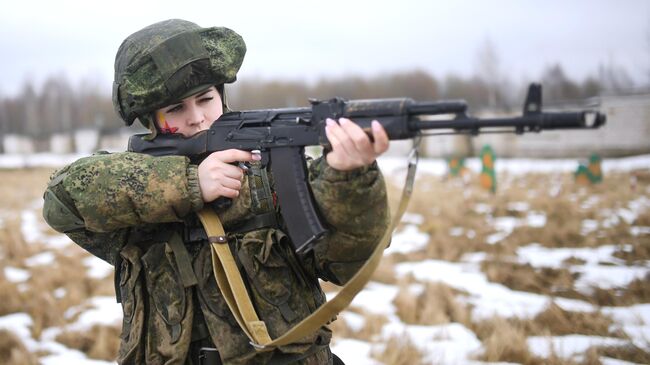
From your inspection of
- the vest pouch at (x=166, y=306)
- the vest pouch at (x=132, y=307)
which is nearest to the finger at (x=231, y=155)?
the vest pouch at (x=166, y=306)

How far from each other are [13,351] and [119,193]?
3.53 m

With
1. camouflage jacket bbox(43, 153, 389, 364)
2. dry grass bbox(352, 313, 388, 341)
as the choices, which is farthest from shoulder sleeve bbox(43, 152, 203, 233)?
dry grass bbox(352, 313, 388, 341)

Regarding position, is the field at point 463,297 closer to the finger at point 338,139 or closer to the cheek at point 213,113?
the cheek at point 213,113

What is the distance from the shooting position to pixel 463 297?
5891 millimetres

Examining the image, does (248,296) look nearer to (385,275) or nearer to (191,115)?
(191,115)

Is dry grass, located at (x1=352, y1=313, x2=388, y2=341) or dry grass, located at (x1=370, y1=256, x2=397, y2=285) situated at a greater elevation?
dry grass, located at (x1=352, y1=313, x2=388, y2=341)

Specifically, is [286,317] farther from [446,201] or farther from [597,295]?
[446,201]

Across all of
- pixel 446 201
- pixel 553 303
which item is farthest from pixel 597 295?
pixel 446 201

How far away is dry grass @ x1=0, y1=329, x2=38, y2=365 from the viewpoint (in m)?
4.57

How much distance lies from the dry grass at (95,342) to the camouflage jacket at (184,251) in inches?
120

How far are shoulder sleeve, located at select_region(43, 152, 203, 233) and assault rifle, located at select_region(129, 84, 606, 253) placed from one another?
185 mm

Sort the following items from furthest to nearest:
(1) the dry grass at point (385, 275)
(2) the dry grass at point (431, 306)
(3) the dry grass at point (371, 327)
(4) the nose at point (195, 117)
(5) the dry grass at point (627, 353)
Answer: (1) the dry grass at point (385, 275) < (2) the dry grass at point (431, 306) < (3) the dry grass at point (371, 327) < (5) the dry grass at point (627, 353) < (4) the nose at point (195, 117)

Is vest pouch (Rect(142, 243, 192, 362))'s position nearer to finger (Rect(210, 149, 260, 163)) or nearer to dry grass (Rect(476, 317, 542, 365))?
finger (Rect(210, 149, 260, 163))

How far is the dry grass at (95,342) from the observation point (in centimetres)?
494
